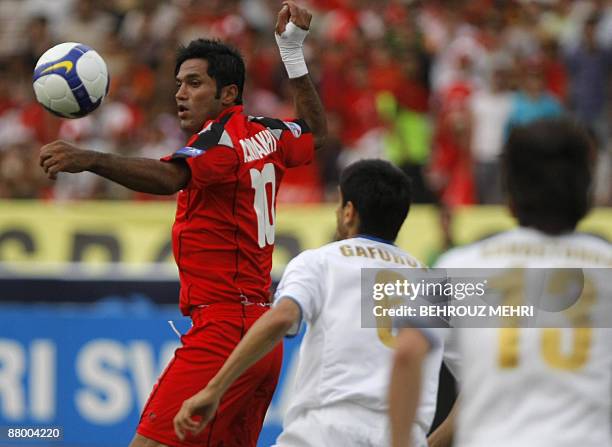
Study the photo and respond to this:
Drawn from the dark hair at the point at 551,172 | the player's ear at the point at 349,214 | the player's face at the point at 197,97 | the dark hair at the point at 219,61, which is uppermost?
the dark hair at the point at 219,61

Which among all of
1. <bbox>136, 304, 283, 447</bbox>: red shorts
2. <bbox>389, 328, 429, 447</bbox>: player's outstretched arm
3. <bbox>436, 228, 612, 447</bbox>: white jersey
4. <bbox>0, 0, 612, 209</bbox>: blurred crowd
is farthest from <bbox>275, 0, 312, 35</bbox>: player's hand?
<bbox>0, 0, 612, 209</bbox>: blurred crowd

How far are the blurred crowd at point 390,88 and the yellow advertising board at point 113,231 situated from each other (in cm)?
84

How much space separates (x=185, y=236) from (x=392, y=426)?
2503 mm

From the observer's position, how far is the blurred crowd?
13156 millimetres

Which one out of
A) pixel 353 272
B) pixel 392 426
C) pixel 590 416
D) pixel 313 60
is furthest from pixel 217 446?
pixel 313 60

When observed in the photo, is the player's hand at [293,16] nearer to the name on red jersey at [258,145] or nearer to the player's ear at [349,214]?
the name on red jersey at [258,145]

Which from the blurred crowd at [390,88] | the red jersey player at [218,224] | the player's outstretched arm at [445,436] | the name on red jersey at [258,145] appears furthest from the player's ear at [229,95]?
the blurred crowd at [390,88]

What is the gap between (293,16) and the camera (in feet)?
21.6

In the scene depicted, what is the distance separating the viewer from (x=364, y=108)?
1389cm

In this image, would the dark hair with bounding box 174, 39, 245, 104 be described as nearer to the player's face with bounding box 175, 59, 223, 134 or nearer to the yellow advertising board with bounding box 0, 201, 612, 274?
the player's face with bounding box 175, 59, 223, 134

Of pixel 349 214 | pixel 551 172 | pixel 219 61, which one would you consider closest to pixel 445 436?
pixel 349 214

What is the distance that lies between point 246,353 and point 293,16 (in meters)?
2.90

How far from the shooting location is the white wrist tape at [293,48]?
6641 millimetres

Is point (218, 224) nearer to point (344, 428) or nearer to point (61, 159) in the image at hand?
point (61, 159)
